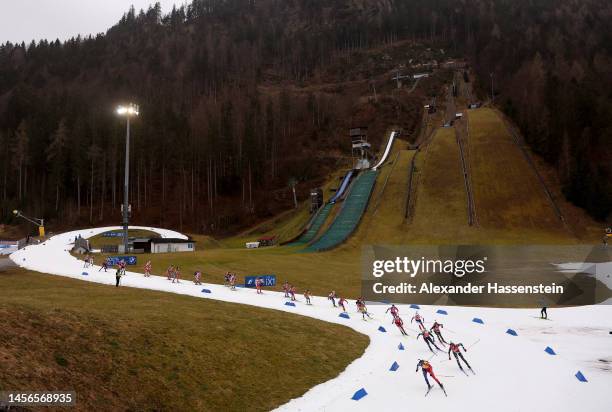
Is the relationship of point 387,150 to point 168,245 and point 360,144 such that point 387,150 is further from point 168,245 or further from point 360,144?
point 168,245

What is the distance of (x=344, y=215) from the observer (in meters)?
72.8

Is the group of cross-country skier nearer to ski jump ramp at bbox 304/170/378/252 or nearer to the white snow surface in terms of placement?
the white snow surface

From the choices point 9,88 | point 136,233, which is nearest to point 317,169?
point 136,233

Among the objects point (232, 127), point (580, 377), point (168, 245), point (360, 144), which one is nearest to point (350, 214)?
point (168, 245)

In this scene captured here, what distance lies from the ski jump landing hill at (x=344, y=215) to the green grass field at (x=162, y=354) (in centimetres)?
3659

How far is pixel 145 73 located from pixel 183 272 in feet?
523

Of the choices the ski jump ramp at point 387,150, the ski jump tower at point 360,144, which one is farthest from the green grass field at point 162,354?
the ski jump tower at point 360,144

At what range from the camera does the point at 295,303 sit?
34344 millimetres

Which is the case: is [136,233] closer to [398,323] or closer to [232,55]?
[398,323]

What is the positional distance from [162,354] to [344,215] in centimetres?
5714

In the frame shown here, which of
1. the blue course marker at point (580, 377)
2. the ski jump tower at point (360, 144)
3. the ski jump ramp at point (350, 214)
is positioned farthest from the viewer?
the ski jump tower at point (360, 144)

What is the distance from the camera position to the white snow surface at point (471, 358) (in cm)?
1703

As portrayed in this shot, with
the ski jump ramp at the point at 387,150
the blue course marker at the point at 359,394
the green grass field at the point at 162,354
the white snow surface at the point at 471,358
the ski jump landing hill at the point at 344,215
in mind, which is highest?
the ski jump ramp at the point at 387,150

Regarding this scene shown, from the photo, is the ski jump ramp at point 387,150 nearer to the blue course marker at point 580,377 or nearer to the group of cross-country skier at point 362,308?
the group of cross-country skier at point 362,308
